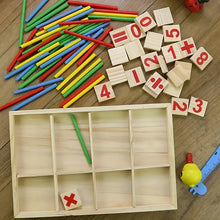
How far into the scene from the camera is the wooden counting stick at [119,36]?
3.01 feet

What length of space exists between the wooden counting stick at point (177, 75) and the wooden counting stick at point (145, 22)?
153mm

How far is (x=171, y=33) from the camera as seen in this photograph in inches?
36.3

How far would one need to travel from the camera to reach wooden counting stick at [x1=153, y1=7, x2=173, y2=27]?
924mm

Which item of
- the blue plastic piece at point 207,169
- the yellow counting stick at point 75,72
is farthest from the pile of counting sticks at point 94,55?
the blue plastic piece at point 207,169

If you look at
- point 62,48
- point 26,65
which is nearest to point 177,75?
point 62,48

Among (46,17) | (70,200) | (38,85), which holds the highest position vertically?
(46,17)

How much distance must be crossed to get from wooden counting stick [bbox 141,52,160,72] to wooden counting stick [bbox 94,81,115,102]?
5.1 inches

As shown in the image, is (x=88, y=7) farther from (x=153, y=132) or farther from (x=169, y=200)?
(x=169, y=200)

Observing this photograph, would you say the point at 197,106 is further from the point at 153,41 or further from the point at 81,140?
the point at 81,140

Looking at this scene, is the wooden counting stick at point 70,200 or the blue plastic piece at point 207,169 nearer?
the wooden counting stick at point 70,200

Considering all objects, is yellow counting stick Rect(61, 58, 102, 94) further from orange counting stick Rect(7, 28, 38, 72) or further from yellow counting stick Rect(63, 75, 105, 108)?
orange counting stick Rect(7, 28, 38, 72)

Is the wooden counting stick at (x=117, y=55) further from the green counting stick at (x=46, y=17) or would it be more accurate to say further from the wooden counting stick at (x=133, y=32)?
the green counting stick at (x=46, y=17)

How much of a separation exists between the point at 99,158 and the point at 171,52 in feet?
1.32

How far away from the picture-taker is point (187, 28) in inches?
37.0
